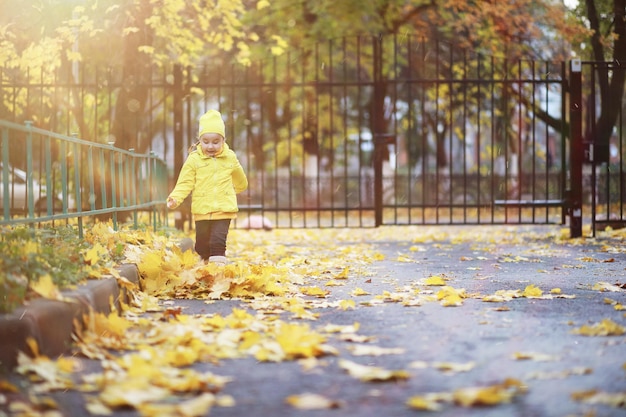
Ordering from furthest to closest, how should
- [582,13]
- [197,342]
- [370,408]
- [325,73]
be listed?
1. [325,73]
2. [582,13]
3. [197,342]
4. [370,408]

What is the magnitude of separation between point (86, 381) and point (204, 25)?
10.4 metres

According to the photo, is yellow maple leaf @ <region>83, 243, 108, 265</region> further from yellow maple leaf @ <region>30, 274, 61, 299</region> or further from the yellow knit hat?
the yellow knit hat

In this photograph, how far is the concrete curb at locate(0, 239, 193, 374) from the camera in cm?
402

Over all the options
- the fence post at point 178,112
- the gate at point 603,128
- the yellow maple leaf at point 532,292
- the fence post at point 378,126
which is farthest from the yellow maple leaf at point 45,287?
the fence post at point 378,126

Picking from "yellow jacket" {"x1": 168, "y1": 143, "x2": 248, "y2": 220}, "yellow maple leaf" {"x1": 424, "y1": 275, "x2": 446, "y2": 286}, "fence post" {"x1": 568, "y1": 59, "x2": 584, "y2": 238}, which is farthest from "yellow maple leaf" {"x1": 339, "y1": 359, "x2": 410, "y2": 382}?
"fence post" {"x1": 568, "y1": 59, "x2": 584, "y2": 238}

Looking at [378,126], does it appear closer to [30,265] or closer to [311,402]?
[30,265]

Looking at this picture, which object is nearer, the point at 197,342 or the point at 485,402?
the point at 485,402

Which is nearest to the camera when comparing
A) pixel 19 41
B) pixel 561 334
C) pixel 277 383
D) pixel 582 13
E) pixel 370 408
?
pixel 370 408

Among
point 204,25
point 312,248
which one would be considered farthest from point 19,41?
point 312,248

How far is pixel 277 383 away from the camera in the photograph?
3.79 m

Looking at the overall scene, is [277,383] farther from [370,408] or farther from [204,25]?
[204,25]

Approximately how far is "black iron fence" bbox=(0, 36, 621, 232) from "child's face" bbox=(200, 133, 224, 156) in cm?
350

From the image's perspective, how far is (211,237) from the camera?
25.4 ft

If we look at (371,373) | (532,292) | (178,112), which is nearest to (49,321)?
(371,373)
